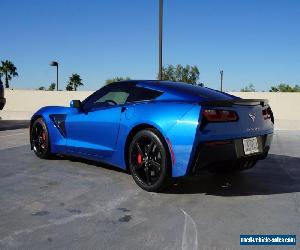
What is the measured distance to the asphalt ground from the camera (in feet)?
10.5

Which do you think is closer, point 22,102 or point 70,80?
point 22,102

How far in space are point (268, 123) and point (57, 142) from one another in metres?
2.97

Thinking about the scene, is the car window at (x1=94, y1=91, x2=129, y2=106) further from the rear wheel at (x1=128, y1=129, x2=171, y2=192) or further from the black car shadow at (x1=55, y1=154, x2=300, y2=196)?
the black car shadow at (x1=55, y1=154, x2=300, y2=196)

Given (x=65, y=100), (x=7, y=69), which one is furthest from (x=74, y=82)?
(x=65, y=100)

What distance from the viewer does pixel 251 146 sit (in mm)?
4684

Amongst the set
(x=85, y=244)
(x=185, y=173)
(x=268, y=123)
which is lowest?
(x=85, y=244)

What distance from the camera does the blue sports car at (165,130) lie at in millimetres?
4223

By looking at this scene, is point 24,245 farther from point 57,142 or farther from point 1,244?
point 57,142

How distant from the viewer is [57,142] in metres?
6.20

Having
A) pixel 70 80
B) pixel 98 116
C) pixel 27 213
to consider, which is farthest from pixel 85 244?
pixel 70 80

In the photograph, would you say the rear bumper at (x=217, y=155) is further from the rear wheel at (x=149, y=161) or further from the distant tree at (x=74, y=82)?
the distant tree at (x=74, y=82)

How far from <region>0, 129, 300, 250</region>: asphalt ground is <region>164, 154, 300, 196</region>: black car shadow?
0.01 metres

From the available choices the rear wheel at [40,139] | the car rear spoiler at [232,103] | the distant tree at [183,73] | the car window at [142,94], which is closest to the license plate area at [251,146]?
the car rear spoiler at [232,103]

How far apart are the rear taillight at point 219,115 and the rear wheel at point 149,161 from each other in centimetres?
54
